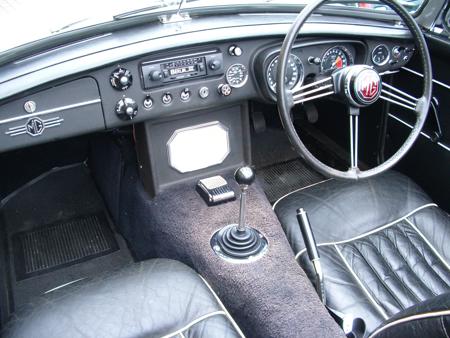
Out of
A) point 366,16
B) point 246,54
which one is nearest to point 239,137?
point 246,54

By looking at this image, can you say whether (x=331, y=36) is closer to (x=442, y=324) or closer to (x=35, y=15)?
(x=35, y=15)

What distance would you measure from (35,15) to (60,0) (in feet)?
0.35

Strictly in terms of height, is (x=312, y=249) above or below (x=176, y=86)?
below

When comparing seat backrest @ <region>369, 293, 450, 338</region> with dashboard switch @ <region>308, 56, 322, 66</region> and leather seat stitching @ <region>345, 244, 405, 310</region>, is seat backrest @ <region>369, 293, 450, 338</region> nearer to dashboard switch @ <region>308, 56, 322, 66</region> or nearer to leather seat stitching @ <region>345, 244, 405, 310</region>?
leather seat stitching @ <region>345, 244, 405, 310</region>

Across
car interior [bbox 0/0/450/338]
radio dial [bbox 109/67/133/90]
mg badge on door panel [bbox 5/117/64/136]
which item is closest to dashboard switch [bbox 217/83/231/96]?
car interior [bbox 0/0/450/338]

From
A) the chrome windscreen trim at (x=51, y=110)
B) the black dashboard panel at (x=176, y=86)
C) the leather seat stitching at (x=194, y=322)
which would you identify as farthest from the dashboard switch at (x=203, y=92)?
the leather seat stitching at (x=194, y=322)

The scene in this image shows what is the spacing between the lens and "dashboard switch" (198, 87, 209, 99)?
1.85 m

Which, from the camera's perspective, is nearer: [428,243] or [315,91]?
[315,91]

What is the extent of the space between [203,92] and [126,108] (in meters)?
0.29

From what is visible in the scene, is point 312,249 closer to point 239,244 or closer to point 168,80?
point 239,244

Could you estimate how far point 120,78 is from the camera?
5.49ft

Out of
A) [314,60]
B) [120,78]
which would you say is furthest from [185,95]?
[314,60]

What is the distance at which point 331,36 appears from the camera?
191 centimetres

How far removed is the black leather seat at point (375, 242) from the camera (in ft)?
5.24
